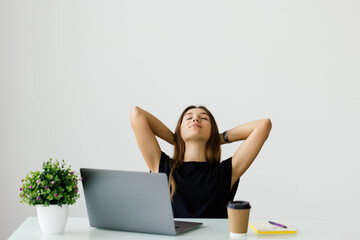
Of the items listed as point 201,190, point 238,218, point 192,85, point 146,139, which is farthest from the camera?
point 192,85

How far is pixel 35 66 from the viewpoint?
3617 millimetres

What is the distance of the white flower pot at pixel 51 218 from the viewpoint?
160 centimetres

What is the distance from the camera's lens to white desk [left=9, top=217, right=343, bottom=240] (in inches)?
61.9

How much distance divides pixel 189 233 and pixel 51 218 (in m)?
0.45

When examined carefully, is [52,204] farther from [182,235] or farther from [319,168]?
[319,168]

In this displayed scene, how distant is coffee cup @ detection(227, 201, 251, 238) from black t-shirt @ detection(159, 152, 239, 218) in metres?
0.66

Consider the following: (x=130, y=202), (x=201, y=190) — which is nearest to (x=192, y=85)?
(x=201, y=190)

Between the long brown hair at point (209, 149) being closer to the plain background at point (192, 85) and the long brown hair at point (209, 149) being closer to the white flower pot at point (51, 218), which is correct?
the white flower pot at point (51, 218)

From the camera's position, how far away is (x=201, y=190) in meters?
2.27

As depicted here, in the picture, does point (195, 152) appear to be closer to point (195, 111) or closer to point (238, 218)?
point (195, 111)

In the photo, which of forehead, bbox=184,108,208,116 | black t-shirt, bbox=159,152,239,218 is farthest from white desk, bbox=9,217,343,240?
forehead, bbox=184,108,208,116

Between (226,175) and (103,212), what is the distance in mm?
808

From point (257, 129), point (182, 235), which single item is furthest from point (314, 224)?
point (257, 129)

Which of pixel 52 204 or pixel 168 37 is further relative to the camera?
pixel 168 37
